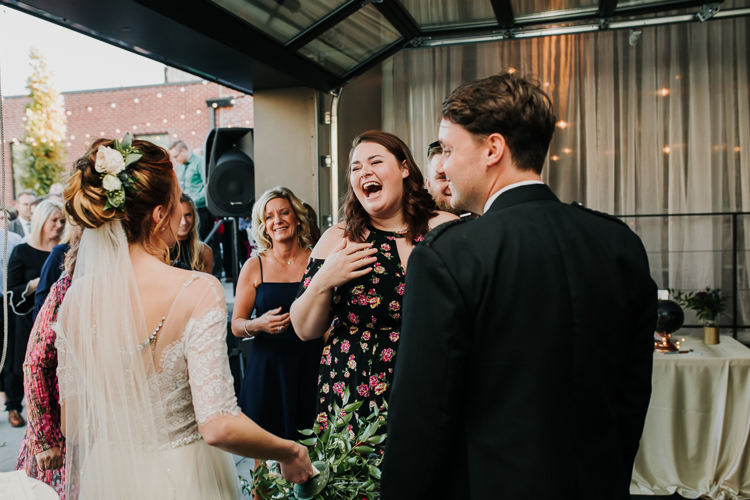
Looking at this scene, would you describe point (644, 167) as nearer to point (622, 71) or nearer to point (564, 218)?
point (622, 71)

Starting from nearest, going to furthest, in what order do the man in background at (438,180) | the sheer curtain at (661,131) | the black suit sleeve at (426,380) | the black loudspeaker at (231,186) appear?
1. the black suit sleeve at (426,380)
2. the man in background at (438,180)
3. the black loudspeaker at (231,186)
4. the sheer curtain at (661,131)

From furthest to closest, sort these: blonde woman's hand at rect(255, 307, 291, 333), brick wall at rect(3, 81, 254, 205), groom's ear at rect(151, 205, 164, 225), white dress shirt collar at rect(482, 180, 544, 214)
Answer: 1. brick wall at rect(3, 81, 254, 205)
2. blonde woman's hand at rect(255, 307, 291, 333)
3. groom's ear at rect(151, 205, 164, 225)
4. white dress shirt collar at rect(482, 180, 544, 214)

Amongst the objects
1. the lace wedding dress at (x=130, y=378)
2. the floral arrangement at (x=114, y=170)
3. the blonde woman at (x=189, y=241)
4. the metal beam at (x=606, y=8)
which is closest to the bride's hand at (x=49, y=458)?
the lace wedding dress at (x=130, y=378)

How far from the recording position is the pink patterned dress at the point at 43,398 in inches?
84.2

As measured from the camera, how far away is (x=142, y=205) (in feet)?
5.24

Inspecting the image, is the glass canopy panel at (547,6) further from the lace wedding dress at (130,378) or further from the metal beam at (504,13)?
the lace wedding dress at (130,378)

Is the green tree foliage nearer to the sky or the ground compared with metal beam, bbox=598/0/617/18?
nearer to the sky

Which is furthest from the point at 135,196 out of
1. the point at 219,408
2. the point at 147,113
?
the point at 147,113

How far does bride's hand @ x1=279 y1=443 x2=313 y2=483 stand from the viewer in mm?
1437

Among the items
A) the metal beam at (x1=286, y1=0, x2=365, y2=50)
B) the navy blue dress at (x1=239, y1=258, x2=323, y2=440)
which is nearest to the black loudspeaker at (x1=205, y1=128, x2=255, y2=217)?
the metal beam at (x1=286, y1=0, x2=365, y2=50)

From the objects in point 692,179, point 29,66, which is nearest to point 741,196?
point 692,179

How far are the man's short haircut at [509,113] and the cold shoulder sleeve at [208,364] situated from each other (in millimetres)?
780

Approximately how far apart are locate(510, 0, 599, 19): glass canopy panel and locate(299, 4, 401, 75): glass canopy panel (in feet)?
2.95

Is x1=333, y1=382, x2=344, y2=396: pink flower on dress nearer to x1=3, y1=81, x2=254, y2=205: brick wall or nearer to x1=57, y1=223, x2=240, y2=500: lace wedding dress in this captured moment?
x1=57, y1=223, x2=240, y2=500: lace wedding dress
